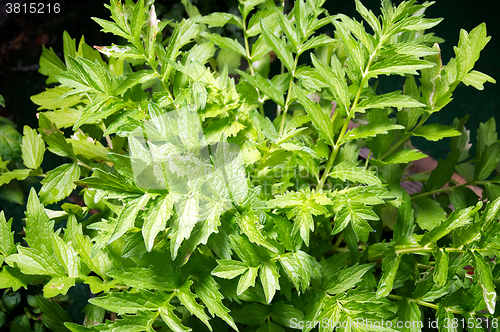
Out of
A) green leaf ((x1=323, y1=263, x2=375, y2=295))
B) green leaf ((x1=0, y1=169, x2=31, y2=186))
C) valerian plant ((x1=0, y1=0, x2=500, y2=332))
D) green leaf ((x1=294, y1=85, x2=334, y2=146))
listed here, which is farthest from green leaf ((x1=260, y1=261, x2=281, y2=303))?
green leaf ((x1=0, y1=169, x2=31, y2=186))

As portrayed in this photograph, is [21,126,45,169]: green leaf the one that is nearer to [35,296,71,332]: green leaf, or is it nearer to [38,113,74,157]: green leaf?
[38,113,74,157]: green leaf

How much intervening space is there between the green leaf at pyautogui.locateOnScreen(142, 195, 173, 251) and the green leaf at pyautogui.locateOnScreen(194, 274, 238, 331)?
12 cm

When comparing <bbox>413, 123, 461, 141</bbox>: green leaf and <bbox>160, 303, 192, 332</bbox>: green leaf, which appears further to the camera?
<bbox>413, 123, 461, 141</bbox>: green leaf

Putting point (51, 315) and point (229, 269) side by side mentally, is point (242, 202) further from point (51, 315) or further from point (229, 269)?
point (51, 315)

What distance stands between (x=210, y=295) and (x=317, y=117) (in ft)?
0.95

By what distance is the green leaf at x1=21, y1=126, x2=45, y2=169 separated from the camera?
0.61m

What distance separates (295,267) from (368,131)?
0.23m

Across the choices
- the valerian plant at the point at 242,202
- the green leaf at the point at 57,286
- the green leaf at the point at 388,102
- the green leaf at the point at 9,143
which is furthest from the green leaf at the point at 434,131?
the green leaf at the point at 9,143

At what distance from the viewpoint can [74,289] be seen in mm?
1099

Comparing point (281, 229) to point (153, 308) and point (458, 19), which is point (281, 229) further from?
point (458, 19)

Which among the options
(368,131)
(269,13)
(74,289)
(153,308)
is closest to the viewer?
(153,308)

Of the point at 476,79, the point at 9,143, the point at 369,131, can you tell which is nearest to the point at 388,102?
the point at 369,131

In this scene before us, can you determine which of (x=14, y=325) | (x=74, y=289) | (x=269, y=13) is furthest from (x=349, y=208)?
(x=74, y=289)

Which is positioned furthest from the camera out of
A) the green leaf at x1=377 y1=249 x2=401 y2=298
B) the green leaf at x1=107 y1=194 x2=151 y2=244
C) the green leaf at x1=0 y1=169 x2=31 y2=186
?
the green leaf at x1=0 y1=169 x2=31 y2=186
